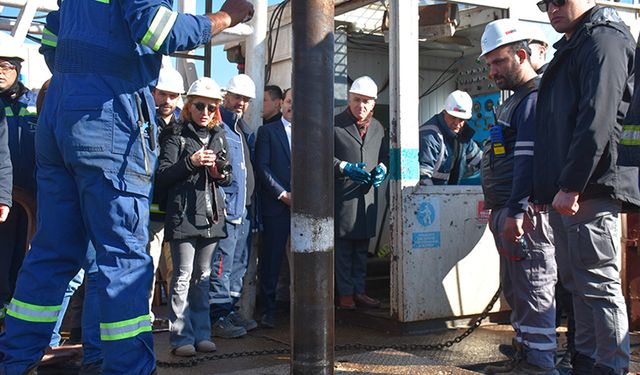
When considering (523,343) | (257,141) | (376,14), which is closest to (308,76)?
(523,343)

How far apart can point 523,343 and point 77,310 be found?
2863 mm

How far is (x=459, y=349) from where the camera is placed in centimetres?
547

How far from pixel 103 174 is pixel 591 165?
2254 mm

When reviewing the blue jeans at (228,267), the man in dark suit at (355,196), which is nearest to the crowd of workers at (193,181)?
the blue jeans at (228,267)

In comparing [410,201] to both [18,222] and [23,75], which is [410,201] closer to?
[18,222]

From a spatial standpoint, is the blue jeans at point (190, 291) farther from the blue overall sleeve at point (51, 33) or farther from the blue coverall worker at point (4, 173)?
the blue overall sleeve at point (51, 33)

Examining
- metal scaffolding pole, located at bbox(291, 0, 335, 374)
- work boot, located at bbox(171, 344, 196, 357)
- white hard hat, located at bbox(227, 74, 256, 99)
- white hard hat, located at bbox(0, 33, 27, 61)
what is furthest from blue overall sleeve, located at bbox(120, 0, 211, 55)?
white hard hat, located at bbox(227, 74, 256, 99)

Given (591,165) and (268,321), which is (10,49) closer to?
Answer: (268,321)

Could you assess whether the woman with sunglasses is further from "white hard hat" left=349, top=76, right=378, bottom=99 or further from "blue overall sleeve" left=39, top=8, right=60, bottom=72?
"white hard hat" left=349, top=76, right=378, bottom=99

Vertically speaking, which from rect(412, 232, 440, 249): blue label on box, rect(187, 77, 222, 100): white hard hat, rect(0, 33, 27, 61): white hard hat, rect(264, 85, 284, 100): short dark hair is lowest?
rect(412, 232, 440, 249): blue label on box

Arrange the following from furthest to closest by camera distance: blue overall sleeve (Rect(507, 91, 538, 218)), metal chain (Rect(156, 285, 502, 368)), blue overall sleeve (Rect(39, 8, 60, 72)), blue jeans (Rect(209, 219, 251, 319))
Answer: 1. blue jeans (Rect(209, 219, 251, 319))
2. metal chain (Rect(156, 285, 502, 368))
3. blue overall sleeve (Rect(507, 91, 538, 218))
4. blue overall sleeve (Rect(39, 8, 60, 72))

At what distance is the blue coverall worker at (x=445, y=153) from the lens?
6473 millimetres

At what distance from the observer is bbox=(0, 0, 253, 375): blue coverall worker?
137 inches

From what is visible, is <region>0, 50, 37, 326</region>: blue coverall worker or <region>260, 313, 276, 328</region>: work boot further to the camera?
<region>260, 313, 276, 328</region>: work boot
